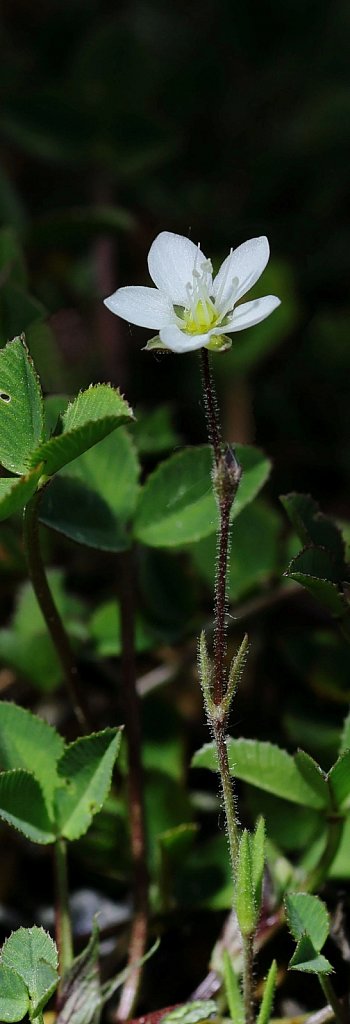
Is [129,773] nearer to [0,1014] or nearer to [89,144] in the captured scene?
[0,1014]

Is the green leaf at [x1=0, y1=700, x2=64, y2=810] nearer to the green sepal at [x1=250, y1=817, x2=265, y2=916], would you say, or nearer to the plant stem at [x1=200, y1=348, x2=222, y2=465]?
the green sepal at [x1=250, y1=817, x2=265, y2=916]

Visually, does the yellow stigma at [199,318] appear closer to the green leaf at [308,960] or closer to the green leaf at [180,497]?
the green leaf at [180,497]

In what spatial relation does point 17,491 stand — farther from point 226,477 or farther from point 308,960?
point 308,960

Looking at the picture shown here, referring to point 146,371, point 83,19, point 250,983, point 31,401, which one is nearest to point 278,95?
point 83,19

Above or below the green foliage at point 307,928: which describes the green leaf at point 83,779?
above

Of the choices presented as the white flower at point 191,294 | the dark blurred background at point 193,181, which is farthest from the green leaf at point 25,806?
the dark blurred background at point 193,181

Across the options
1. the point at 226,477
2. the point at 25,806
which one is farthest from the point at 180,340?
the point at 25,806

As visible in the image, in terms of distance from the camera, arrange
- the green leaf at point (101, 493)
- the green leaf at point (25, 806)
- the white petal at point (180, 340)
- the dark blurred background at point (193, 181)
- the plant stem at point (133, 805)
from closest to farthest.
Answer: the white petal at point (180, 340) < the green leaf at point (25, 806) < the plant stem at point (133, 805) < the green leaf at point (101, 493) < the dark blurred background at point (193, 181)
